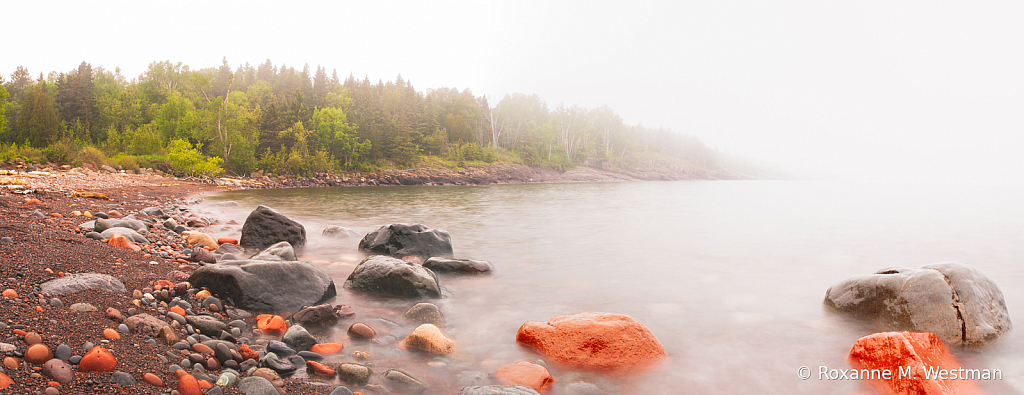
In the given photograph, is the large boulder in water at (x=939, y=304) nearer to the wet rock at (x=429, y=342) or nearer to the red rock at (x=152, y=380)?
the wet rock at (x=429, y=342)

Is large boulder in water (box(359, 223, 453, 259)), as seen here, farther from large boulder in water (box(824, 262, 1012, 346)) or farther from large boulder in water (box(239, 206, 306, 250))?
large boulder in water (box(824, 262, 1012, 346))

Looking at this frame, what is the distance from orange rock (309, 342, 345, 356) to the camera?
17.3 ft

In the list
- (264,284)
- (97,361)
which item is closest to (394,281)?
(264,284)

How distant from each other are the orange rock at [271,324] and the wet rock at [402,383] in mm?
1924

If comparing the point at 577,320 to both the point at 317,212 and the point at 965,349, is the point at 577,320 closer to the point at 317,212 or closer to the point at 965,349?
the point at 965,349

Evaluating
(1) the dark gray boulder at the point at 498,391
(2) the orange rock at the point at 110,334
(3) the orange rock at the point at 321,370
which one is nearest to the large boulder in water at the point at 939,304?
(1) the dark gray boulder at the point at 498,391

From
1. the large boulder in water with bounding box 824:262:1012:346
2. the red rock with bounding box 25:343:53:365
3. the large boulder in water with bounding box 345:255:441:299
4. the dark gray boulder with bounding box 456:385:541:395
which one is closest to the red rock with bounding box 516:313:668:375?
the dark gray boulder with bounding box 456:385:541:395

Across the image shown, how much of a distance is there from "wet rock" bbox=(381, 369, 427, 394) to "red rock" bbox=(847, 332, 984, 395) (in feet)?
17.0

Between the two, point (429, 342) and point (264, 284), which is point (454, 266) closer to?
point (264, 284)

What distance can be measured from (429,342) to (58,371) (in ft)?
11.3

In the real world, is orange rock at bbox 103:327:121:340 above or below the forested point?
below

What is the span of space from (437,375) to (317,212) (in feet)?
65.0

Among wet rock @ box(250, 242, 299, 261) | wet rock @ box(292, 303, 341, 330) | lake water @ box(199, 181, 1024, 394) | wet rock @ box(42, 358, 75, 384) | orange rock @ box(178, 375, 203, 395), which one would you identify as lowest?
lake water @ box(199, 181, 1024, 394)

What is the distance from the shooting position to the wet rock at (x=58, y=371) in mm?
3111
